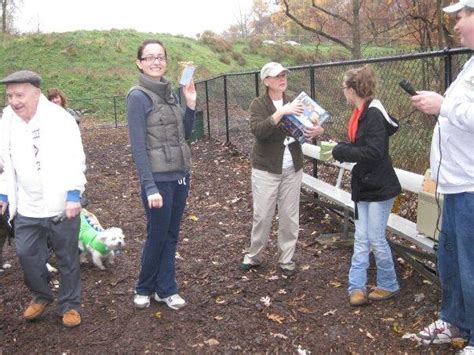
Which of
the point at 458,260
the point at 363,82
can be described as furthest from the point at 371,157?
the point at 458,260

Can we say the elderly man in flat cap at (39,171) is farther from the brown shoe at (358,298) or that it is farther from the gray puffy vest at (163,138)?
the brown shoe at (358,298)

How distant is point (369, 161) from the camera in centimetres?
381

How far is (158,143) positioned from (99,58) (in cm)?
3110

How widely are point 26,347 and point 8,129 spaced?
5.48 feet

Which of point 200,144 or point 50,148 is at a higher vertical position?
point 50,148

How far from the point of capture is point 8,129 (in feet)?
12.8

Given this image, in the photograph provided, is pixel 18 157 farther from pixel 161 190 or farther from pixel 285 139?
pixel 285 139

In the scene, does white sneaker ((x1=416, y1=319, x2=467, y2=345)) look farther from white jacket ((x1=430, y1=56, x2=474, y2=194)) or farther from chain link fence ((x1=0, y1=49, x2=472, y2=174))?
chain link fence ((x1=0, y1=49, x2=472, y2=174))

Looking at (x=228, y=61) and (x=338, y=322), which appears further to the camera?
(x=228, y=61)

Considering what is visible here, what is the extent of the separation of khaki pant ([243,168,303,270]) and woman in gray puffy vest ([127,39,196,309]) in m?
0.93

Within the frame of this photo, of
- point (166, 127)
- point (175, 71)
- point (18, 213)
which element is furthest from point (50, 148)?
point (175, 71)

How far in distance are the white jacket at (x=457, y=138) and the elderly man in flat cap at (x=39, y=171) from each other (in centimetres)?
258

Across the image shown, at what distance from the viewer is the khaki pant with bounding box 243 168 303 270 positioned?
4742 millimetres

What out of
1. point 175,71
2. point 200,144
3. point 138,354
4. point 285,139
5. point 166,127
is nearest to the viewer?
point 138,354
